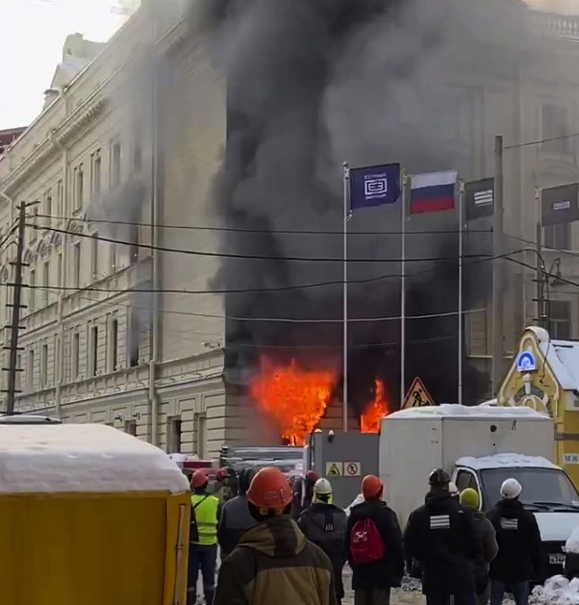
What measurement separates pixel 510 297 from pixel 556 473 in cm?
2184

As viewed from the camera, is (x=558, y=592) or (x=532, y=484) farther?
(x=532, y=484)

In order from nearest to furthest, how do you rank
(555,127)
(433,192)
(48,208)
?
(433,192) < (555,127) < (48,208)

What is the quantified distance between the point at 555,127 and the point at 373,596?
100 feet

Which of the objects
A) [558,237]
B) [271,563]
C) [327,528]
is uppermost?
[558,237]

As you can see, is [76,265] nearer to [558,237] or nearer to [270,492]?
[558,237]

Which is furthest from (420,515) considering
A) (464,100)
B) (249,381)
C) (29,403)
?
(29,403)

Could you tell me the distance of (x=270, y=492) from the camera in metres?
4.45

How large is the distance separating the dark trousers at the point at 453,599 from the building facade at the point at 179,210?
23356 millimetres

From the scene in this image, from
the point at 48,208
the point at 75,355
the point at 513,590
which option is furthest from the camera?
the point at 48,208

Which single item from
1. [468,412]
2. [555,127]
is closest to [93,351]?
[555,127]

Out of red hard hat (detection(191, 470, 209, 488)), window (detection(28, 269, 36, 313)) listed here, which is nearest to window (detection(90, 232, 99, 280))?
window (detection(28, 269, 36, 313))

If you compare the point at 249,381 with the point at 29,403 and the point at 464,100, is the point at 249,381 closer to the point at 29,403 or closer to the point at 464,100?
the point at 464,100

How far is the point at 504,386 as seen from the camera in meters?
22.8

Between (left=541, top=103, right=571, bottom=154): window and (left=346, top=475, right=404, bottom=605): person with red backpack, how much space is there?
30055 millimetres
